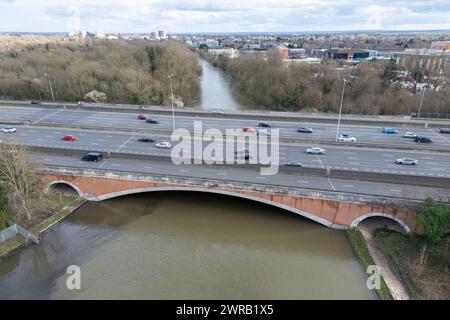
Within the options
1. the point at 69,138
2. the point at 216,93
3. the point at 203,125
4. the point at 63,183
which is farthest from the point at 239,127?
the point at 216,93

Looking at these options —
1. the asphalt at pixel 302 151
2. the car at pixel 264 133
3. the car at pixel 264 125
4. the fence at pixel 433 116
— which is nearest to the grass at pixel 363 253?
the asphalt at pixel 302 151

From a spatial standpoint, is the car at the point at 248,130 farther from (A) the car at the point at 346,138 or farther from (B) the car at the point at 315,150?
(A) the car at the point at 346,138

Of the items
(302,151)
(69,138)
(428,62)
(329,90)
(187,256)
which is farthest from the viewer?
(428,62)

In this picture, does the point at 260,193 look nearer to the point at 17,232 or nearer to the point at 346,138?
the point at 346,138

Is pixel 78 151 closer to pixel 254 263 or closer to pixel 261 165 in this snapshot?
pixel 261 165

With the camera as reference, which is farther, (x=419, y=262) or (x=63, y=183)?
(x=63, y=183)

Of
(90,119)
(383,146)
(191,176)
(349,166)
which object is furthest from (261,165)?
(90,119)
